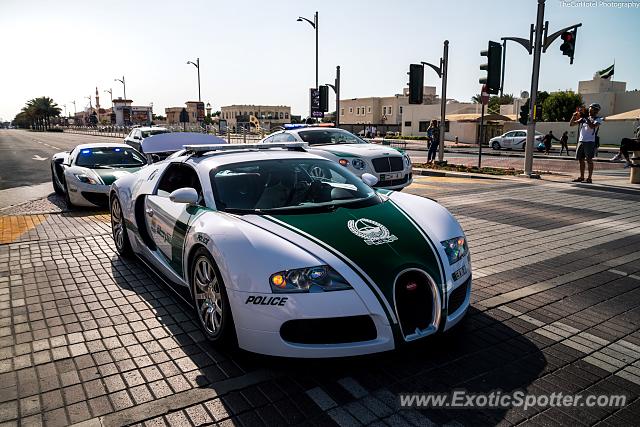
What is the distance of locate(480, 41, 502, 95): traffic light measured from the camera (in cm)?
1459

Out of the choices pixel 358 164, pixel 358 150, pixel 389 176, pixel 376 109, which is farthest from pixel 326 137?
pixel 376 109

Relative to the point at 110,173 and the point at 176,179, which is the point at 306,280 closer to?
the point at 176,179

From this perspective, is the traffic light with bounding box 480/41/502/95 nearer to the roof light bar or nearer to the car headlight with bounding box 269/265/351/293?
the roof light bar

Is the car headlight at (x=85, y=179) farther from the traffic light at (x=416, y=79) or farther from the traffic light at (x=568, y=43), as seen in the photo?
the traffic light at (x=568, y=43)

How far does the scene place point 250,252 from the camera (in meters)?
3.18

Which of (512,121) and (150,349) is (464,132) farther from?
(150,349)

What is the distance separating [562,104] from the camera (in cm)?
5534

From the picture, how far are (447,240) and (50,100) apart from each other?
466 ft

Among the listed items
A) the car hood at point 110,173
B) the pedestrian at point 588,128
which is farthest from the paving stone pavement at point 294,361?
the pedestrian at point 588,128

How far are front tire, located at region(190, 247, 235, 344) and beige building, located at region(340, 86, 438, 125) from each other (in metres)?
73.9

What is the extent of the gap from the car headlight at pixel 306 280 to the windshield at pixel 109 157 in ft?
27.3

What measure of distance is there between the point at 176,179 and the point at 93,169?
5927 millimetres

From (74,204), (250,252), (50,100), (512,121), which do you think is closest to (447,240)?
(250,252)

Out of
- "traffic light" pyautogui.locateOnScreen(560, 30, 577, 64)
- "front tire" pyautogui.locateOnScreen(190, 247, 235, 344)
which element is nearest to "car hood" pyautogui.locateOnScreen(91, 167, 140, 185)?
"front tire" pyautogui.locateOnScreen(190, 247, 235, 344)
